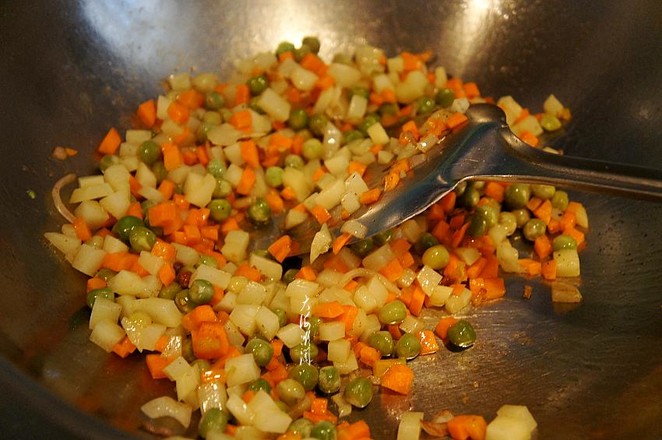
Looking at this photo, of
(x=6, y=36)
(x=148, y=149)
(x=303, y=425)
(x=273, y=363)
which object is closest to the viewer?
(x=303, y=425)

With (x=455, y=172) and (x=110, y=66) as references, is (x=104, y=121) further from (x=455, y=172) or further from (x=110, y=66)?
(x=455, y=172)

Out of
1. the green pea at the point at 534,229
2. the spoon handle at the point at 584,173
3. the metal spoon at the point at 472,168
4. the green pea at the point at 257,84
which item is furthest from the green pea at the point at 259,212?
the green pea at the point at 534,229

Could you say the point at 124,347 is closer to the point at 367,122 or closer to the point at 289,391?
the point at 289,391

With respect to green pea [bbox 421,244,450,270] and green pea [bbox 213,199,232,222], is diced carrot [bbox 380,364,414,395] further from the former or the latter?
green pea [bbox 213,199,232,222]

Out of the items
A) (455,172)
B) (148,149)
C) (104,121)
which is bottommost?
(455,172)

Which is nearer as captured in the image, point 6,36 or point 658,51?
point 6,36

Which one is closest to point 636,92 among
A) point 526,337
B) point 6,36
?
point 526,337

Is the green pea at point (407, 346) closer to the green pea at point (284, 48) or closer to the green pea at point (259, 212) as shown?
the green pea at point (259, 212)

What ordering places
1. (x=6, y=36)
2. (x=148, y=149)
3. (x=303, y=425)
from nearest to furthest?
1. (x=303, y=425)
2. (x=6, y=36)
3. (x=148, y=149)
